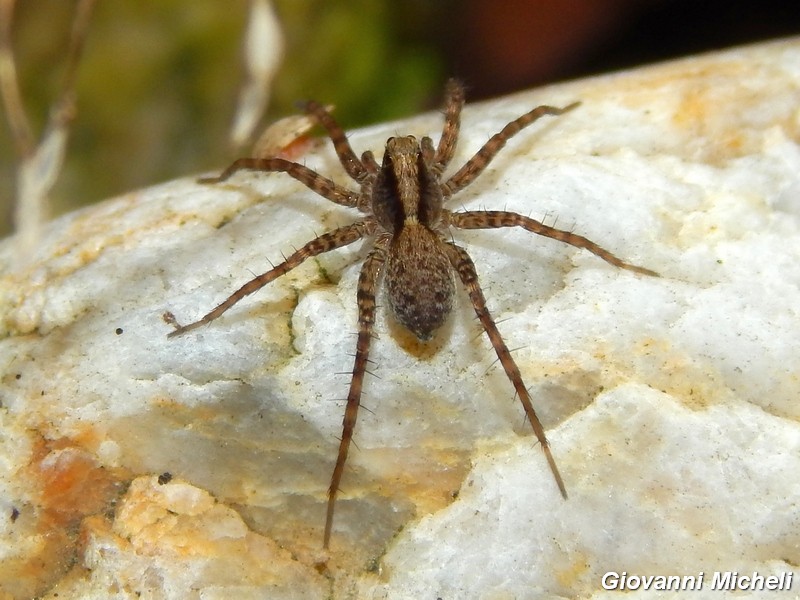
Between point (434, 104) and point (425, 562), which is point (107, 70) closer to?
point (434, 104)

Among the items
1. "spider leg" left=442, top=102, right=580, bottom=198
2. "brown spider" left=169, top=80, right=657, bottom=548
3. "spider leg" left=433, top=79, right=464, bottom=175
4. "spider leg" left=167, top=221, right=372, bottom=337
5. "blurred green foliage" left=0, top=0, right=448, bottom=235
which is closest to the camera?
"brown spider" left=169, top=80, right=657, bottom=548

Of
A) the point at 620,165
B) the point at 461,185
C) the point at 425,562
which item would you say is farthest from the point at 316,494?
the point at 620,165

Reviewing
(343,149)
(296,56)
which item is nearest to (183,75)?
(296,56)

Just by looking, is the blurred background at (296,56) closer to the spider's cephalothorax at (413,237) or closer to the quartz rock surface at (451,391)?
the spider's cephalothorax at (413,237)

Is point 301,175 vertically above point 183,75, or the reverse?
point 183,75

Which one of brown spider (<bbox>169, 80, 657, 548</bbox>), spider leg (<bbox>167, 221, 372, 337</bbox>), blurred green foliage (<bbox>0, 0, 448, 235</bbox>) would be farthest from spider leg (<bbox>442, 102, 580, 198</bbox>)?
blurred green foliage (<bbox>0, 0, 448, 235</bbox>)

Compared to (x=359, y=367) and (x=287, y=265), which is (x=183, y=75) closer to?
(x=287, y=265)

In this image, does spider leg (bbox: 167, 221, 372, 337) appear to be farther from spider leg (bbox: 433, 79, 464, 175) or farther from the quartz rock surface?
spider leg (bbox: 433, 79, 464, 175)
